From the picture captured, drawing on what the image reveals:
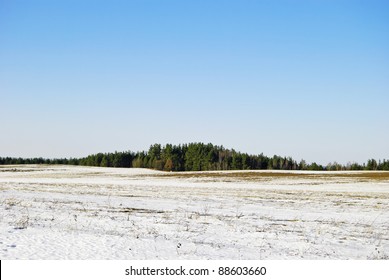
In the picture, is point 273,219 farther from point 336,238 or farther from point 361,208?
point 361,208

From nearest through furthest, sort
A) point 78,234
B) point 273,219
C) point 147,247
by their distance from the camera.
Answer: point 147,247
point 78,234
point 273,219

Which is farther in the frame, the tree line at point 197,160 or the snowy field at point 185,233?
the tree line at point 197,160

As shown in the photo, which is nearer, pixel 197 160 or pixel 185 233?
pixel 185 233

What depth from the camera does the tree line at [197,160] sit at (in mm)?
140000

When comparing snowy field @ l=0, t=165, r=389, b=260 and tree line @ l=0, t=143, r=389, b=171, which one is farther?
tree line @ l=0, t=143, r=389, b=171

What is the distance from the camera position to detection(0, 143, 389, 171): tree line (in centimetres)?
14000

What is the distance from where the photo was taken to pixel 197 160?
481ft
